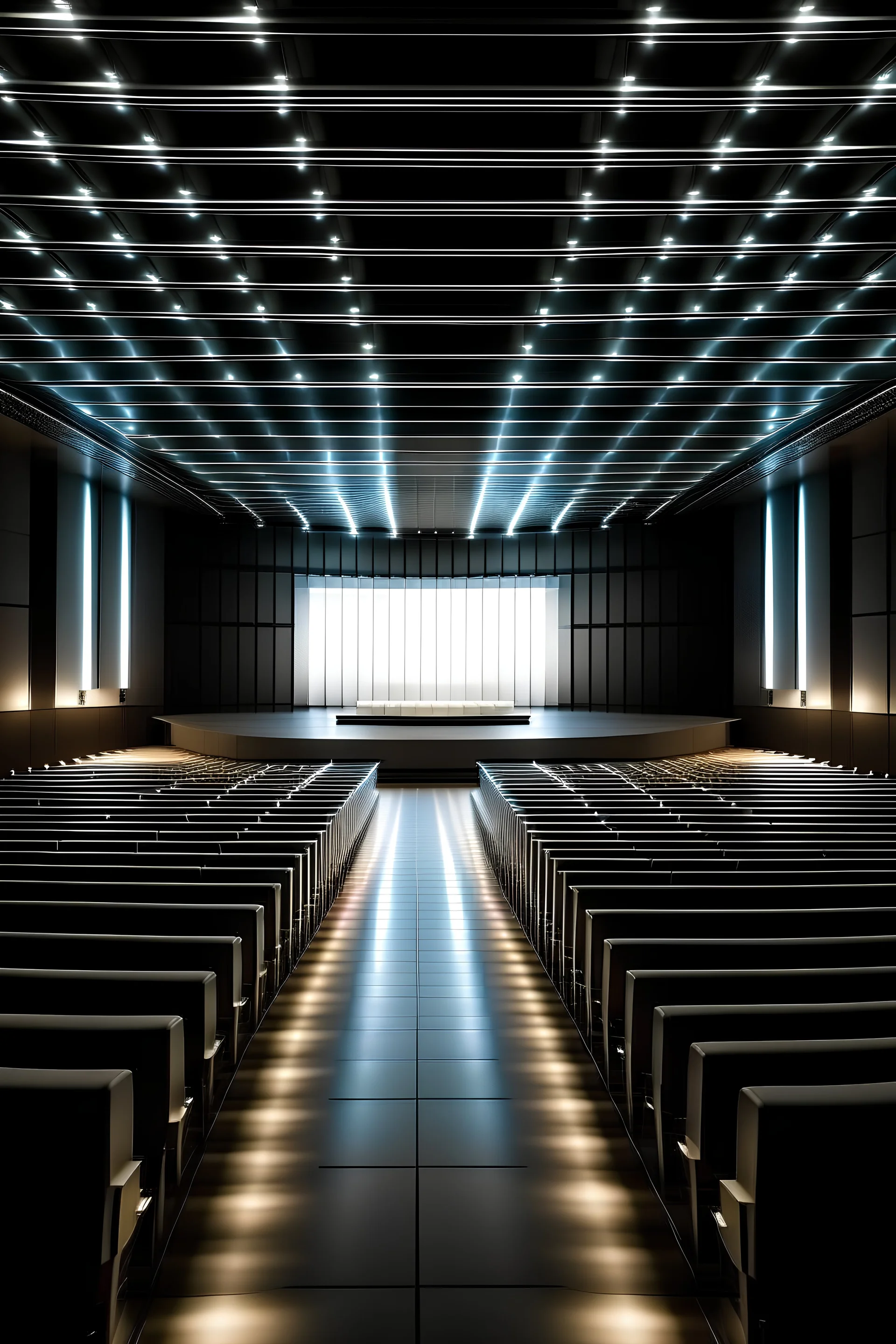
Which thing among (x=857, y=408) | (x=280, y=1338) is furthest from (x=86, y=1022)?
(x=857, y=408)

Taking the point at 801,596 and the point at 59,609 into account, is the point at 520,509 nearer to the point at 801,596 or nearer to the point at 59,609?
the point at 801,596

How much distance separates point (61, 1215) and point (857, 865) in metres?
4.51

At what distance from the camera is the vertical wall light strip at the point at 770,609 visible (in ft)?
71.7

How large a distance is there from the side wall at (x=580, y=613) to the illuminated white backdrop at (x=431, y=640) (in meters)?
1.49

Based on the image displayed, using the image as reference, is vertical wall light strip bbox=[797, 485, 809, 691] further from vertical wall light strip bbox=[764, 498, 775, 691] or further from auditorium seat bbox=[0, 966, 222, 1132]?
auditorium seat bbox=[0, 966, 222, 1132]

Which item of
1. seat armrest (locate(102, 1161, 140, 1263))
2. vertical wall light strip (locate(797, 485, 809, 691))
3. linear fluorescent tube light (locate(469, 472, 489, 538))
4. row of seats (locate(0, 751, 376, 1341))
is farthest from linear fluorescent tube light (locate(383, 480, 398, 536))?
seat armrest (locate(102, 1161, 140, 1263))

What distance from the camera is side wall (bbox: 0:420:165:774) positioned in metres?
17.0

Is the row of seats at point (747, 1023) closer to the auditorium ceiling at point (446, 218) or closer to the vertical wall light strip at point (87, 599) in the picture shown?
the auditorium ceiling at point (446, 218)

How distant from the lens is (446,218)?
9.52m

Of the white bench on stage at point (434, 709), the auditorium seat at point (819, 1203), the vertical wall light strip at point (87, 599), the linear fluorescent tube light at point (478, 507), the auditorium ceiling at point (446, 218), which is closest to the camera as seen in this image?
the auditorium seat at point (819, 1203)

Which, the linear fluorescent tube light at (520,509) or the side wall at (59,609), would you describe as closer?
the side wall at (59,609)

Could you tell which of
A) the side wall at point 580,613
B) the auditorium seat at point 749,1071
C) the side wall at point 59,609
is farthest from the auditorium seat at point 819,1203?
the side wall at point 580,613

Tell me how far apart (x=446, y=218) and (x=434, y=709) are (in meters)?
16.5

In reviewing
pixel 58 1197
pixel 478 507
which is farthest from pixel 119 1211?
pixel 478 507
